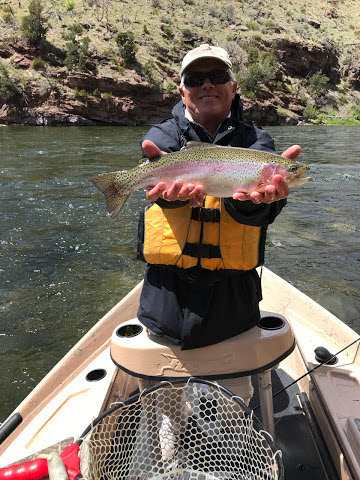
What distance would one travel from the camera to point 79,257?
759cm

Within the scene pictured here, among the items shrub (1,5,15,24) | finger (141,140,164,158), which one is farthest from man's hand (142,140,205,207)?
shrub (1,5,15,24)

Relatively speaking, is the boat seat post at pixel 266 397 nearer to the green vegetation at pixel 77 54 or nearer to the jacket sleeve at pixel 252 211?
the jacket sleeve at pixel 252 211

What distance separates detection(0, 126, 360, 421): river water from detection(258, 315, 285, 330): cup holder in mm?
3188

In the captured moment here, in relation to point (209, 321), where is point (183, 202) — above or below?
above

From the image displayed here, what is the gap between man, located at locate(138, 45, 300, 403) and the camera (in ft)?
7.18

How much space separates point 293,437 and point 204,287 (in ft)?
5.37

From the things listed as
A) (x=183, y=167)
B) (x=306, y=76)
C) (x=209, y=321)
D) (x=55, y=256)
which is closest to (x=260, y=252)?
(x=209, y=321)

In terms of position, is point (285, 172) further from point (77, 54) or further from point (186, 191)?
point (77, 54)

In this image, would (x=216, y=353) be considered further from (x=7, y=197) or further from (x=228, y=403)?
(x=7, y=197)

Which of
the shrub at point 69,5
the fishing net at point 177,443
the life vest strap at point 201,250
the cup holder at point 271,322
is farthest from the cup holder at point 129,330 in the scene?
the shrub at point 69,5

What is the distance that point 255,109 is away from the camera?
4409 centimetres

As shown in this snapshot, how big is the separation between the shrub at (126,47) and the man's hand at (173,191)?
42275 millimetres

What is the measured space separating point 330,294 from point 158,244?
5087mm

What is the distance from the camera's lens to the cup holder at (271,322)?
8.28 feet
